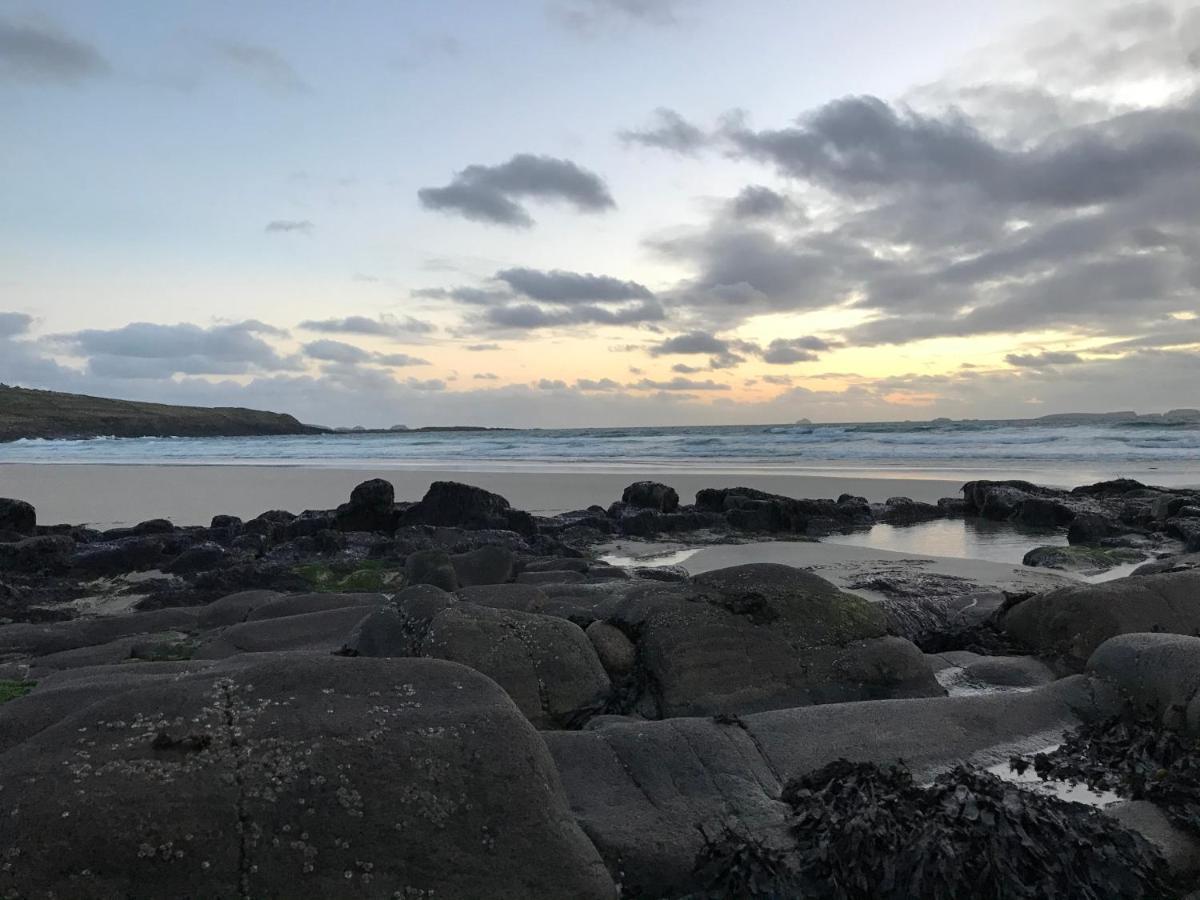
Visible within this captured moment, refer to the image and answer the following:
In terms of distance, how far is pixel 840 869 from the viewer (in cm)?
354

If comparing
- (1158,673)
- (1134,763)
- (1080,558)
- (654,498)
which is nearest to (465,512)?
(654,498)

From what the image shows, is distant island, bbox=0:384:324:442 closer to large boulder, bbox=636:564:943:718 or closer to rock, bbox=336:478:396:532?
rock, bbox=336:478:396:532

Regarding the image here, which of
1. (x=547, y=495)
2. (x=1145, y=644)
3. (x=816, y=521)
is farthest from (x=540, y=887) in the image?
(x=547, y=495)

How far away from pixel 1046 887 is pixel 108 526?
18817 millimetres

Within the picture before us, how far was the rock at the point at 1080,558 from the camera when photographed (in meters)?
11.3

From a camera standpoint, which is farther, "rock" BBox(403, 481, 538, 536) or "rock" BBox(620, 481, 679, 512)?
"rock" BBox(620, 481, 679, 512)

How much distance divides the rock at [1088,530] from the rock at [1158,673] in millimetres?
9253

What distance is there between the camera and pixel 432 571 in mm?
9125

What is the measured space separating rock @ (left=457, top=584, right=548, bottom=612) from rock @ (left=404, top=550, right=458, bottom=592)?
4.72ft

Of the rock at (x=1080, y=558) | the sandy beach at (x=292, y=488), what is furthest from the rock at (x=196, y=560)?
the rock at (x=1080, y=558)

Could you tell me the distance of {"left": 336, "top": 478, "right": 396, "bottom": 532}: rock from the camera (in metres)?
15.4

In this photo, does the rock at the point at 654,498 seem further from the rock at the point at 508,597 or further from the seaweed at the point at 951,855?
the seaweed at the point at 951,855

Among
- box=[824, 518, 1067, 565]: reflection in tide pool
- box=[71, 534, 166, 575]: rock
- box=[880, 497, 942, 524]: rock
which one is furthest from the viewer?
box=[880, 497, 942, 524]: rock

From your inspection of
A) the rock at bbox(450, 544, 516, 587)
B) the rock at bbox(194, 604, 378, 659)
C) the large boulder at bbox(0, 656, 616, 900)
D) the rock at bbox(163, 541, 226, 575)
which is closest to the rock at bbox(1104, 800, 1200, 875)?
the large boulder at bbox(0, 656, 616, 900)
